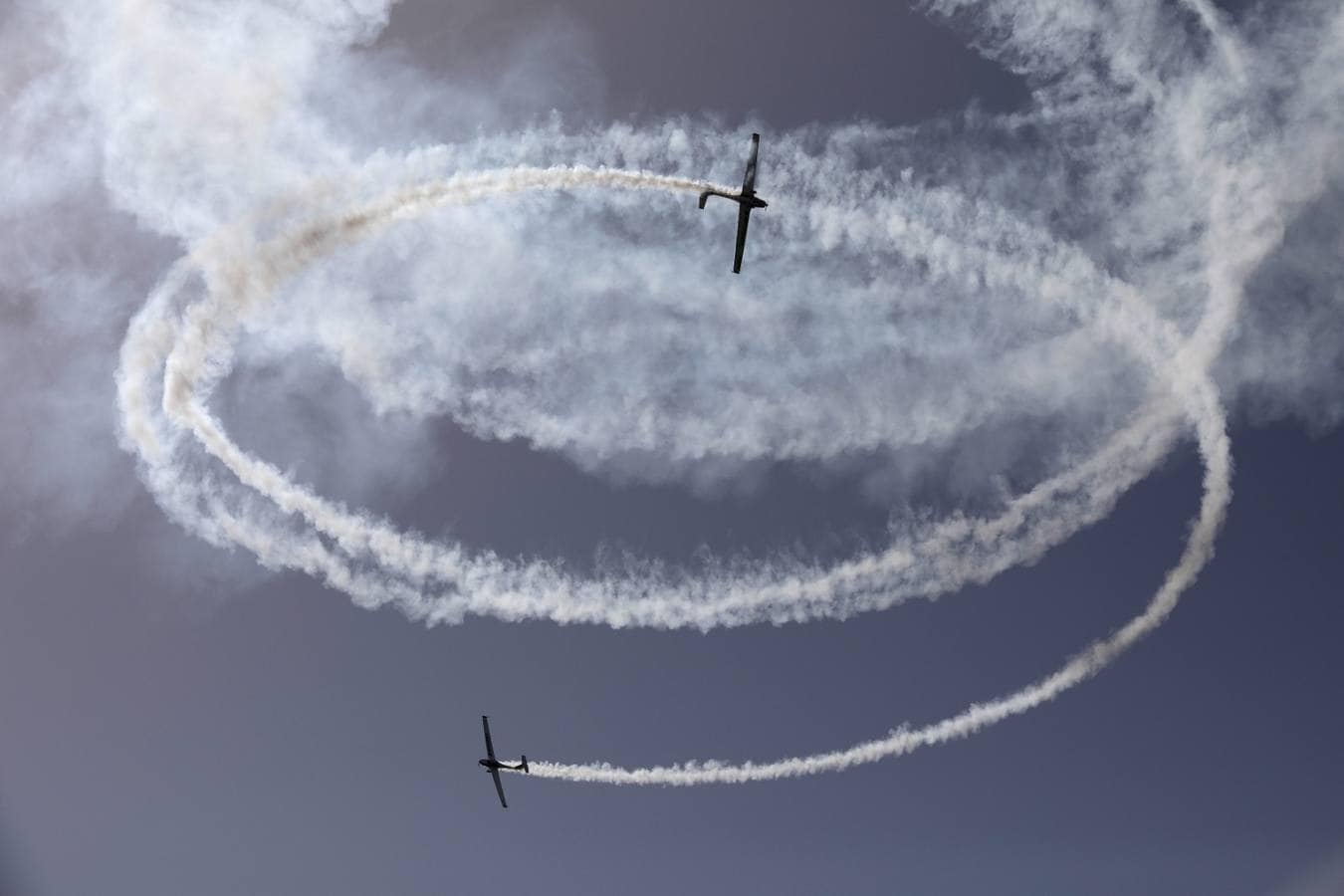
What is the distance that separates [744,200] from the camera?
189ft

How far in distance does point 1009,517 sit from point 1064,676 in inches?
329

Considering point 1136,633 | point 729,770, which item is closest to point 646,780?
point 729,770

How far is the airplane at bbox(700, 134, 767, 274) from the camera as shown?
187ft

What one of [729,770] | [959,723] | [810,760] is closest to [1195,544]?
[959,723]

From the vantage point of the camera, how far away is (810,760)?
2571 inches

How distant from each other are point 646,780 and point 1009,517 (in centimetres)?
2509

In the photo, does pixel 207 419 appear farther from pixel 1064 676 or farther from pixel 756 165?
pixel 1064 676

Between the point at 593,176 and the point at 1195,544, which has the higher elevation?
the point at 593,176

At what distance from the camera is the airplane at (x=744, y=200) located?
57000mm

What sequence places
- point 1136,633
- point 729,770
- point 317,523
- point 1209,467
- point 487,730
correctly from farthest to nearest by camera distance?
point 487,730 → point 729,770 → point 317,523 → point 1136,633 → point 1209,467

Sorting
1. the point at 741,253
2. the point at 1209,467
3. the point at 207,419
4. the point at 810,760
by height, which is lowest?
the point at 810,760

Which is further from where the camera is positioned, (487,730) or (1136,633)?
(487,730)

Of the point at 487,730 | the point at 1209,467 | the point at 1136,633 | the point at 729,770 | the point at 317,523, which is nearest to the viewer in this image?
the point at 1209,467

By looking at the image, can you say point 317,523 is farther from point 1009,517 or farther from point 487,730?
point 1009,517
